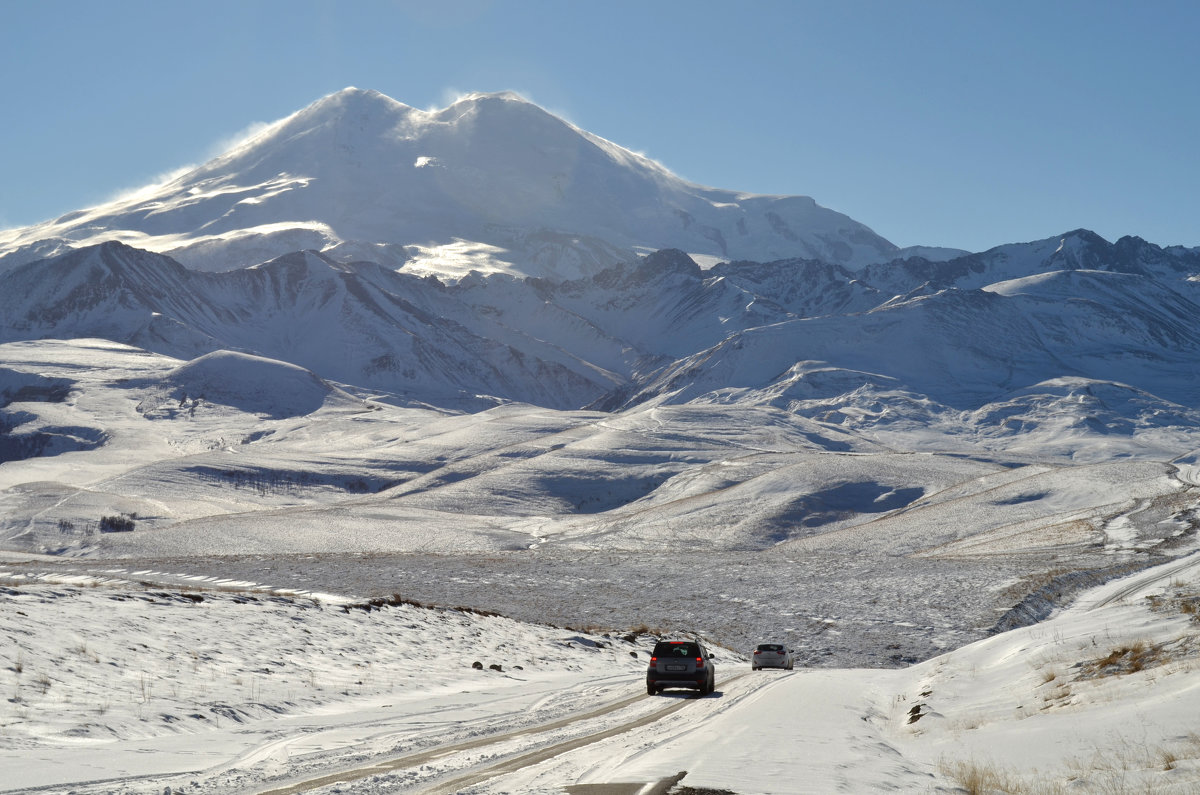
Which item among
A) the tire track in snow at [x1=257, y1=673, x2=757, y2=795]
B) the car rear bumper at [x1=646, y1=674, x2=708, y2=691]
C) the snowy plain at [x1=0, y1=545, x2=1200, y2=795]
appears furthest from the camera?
the car rear bumper at [x1=646, y1=674, x2=708, y2=691]

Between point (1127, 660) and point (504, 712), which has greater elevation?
point (1127, 660)

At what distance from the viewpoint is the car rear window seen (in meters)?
22.7

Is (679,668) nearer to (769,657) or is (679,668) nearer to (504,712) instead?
(504,712)

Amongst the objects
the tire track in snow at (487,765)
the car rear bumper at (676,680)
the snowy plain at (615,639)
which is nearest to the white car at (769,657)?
the snowy plain at (615,639)

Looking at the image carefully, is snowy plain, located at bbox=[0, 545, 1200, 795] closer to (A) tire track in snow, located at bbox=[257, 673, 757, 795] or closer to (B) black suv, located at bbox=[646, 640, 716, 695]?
(A) tire track in snow, located at bbox=[257, 673, 757, 795]

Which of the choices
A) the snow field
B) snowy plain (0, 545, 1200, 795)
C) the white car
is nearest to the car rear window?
snowy plain (0, 545, 1200, 795)

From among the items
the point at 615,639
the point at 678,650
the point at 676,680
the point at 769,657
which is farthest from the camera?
the point at 615,639

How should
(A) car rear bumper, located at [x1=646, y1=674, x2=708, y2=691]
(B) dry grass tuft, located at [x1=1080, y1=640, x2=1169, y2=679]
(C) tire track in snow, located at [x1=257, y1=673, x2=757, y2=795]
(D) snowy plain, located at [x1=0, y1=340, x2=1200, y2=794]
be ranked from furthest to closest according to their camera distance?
(A) car rear bumper, located at [x1=646, y1=674, x2=708, y2=691], (B) dry grass tuft, located at [x1=1080, y1=640, x2=1169, y2=679], (D) snowy plain, located at [x1=0, y1=340, x2=1200, y2=794], (C) tire track in snow, located at [x1=257, y1=673, x2=757, y2=795]

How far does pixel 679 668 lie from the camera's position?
22375 mm

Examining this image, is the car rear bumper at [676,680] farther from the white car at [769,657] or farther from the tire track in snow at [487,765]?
the white car at [769,657]

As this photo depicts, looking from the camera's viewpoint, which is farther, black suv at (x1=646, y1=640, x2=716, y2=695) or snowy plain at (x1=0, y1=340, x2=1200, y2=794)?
black suv at (x1=646, y1=640, x2=716, y2=695)

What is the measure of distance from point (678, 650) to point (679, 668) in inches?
20.1

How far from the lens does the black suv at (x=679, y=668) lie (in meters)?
22.3

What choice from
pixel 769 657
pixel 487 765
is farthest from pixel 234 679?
pixel 769 657
